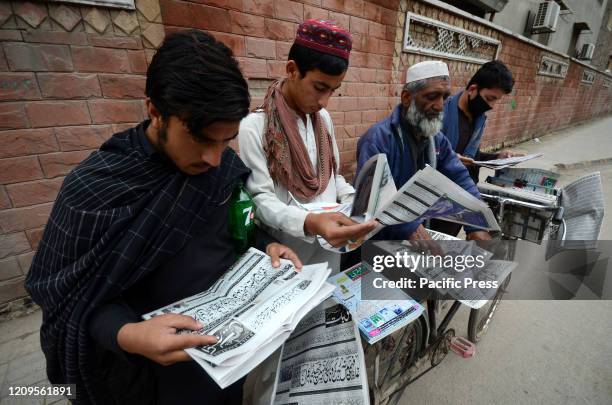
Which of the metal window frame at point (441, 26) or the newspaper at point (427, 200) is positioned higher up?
the metal window frame at point (441, 26)

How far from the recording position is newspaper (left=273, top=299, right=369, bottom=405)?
0.86m

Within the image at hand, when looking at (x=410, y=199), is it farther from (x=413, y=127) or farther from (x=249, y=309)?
(x=413, y=127)

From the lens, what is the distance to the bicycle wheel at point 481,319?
5.78ft

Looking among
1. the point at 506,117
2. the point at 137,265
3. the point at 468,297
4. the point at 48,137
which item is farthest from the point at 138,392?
the point at 506,117

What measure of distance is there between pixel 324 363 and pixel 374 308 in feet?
0.91

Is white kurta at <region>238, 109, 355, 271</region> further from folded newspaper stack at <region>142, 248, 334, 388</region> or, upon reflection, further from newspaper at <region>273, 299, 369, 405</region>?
newspaper at <region>273, 299, 369, 405</region>

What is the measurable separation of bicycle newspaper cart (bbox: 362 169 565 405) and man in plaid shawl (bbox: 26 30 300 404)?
729mm

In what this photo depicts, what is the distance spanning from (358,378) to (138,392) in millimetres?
683

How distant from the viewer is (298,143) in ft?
3.86

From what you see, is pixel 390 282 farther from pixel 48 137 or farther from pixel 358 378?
pixel 48 137

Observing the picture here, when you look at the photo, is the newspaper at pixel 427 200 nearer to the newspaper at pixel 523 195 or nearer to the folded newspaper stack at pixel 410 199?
the folded newspaper stack at pixel 410 199

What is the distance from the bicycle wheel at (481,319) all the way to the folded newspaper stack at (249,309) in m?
1.46

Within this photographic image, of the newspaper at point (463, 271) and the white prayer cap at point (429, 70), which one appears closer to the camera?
the newspaper at point (463, 271)

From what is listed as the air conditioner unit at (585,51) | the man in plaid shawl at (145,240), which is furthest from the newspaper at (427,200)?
the air conditioner unit at (585,51)
